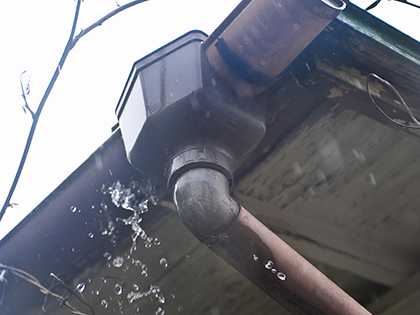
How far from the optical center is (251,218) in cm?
160

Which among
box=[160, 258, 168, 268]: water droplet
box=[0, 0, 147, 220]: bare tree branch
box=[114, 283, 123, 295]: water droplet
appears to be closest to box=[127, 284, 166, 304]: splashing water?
box=[114, 283, 123, 295]: water droplet

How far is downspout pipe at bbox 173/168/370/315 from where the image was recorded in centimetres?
150

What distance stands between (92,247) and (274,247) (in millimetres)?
1180

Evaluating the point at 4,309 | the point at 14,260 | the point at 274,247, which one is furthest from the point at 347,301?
the point at 4,309

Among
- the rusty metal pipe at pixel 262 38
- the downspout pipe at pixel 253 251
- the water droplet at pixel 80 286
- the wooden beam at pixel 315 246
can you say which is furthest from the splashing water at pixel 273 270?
the water droplet at pixel 80 286

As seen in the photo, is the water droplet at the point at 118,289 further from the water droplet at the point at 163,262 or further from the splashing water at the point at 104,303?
the water droplet at the point at 163,262

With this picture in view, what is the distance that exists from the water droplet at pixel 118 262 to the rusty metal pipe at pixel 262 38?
1413mm

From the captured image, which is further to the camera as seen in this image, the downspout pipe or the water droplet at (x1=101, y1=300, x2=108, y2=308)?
the water droplet at (x1=101, y1=300, x2=108, y2=308)

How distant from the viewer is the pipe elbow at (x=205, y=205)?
148cm

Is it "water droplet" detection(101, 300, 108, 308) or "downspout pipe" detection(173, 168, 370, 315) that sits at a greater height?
"downspout pipe" detection(173, 168, 370, 315)

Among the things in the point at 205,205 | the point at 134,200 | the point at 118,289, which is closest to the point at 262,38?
the point at 205,205

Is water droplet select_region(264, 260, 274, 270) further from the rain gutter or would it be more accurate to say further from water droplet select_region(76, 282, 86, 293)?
water droplet select_region(76, 282, 86, 293)

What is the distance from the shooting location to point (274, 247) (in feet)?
5.11

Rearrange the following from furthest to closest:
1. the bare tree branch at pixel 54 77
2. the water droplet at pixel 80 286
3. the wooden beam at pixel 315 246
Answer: the wooden beam at pixel 315 246 < the water droplet at pixel 80 286 < the bare tree branch at pixel 54 77
